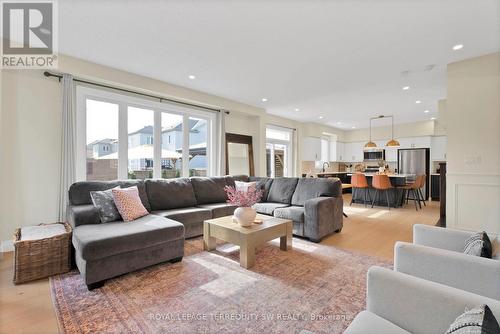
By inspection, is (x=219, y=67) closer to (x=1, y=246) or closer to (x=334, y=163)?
(x=1, y=246)

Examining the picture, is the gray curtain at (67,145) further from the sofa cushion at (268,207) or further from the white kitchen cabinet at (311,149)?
the white kitchen cabinet at (311,149)

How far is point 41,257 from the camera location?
7.87 ft

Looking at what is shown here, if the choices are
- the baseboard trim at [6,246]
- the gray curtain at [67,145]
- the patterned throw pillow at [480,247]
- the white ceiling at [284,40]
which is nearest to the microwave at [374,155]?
the white ceiling at [284,40]

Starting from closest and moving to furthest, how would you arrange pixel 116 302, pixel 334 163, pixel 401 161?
1. pixel 116 302
2. pixel 401 161
3. pixel 334 163

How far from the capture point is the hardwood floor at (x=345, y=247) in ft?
5.82

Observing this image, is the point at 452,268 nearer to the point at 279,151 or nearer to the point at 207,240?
the point at 207,240

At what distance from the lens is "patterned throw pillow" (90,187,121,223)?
2.88 m

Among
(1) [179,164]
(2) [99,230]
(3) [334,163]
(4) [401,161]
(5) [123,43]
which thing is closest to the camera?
(2) [99,230]

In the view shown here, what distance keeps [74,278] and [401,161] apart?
31.0ft

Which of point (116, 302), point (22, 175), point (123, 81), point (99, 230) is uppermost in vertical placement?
point (123, 81)

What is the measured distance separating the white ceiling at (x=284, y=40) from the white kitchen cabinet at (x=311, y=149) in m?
3.51

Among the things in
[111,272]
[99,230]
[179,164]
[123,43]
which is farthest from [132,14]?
[179,164]

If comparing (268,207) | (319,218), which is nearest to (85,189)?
(268,207)

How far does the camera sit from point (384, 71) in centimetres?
382
